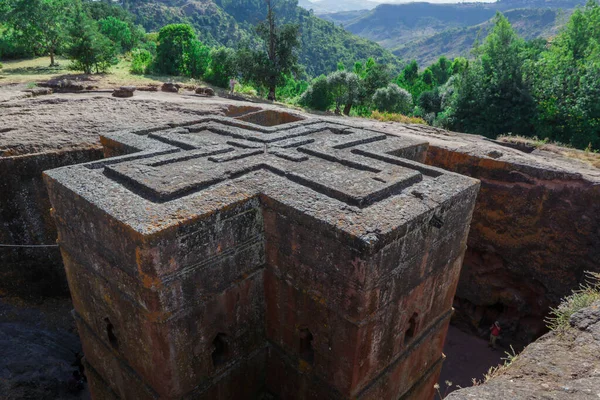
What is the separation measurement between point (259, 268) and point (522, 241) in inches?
274

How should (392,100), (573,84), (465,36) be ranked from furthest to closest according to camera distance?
(465,36) < (392,100) < (573,84)

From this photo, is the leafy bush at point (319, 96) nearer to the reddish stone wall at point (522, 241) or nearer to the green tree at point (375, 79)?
the green tree at point (375, 79)

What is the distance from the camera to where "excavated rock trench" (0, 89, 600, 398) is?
7.73 metres

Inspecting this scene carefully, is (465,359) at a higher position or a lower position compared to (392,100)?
lower

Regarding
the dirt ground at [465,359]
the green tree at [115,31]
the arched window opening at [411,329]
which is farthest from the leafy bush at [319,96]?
the arched window opening at [411,329]

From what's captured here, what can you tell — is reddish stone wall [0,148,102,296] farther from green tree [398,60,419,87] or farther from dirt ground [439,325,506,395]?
green tree [398,60,419,87]

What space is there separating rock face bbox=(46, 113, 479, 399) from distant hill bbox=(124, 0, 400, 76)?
59032mm

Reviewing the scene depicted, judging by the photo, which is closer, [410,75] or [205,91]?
[205,91]

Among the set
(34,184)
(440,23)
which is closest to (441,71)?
(34,184)

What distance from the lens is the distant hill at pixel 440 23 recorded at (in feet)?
322

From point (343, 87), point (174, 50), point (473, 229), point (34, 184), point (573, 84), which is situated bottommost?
point (473, 229)

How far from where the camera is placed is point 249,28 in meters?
59.1

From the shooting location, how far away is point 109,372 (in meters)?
5.39

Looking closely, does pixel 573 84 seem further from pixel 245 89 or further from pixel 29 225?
pixel 29 225
